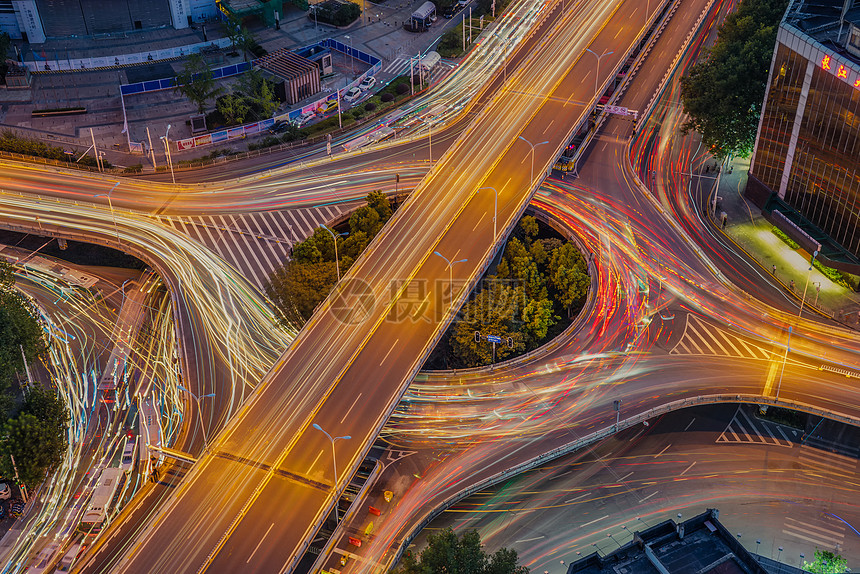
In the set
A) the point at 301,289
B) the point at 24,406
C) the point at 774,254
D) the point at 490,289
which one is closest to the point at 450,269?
the point at 490,289

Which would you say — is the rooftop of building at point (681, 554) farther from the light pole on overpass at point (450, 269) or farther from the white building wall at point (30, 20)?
the white building wall at point (30, 20)

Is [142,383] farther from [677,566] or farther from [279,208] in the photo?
[677,566]

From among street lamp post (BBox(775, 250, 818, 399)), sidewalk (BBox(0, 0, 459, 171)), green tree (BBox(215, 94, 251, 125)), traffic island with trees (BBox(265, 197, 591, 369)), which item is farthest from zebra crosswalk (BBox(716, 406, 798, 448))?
green tree (BBox(215, 94, 251, 125))

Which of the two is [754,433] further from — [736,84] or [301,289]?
[301,289]

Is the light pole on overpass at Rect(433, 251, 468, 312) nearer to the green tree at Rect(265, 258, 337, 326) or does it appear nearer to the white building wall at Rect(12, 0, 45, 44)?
the green tree at Rect(265, 258, 337, 326)

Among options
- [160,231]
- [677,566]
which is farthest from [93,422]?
[677,566]
